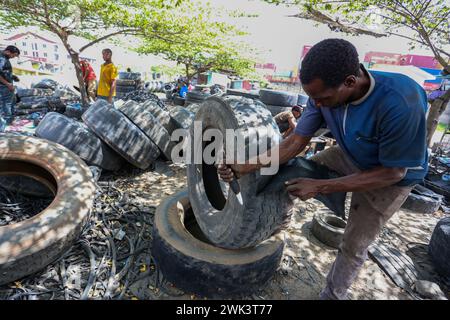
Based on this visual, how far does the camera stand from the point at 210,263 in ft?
6.35

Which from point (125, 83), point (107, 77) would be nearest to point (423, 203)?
point (107, 77)

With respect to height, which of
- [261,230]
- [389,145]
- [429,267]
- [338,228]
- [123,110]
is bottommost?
[429,267]

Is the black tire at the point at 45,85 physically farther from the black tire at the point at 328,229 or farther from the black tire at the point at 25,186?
the black tire at the point at 328,229

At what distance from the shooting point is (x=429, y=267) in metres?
3.03

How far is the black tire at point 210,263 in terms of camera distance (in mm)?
1962

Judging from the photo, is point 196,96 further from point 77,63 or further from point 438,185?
point 438,185

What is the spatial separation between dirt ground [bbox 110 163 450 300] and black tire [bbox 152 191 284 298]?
6.3 inches

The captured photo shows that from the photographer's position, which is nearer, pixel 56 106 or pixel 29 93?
pixel 56 106

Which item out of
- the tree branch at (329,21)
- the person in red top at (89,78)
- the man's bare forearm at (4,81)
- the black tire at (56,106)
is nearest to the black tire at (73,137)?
the man's bare forearm at (4,81)

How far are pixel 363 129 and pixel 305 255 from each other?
1.81 m
